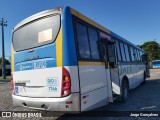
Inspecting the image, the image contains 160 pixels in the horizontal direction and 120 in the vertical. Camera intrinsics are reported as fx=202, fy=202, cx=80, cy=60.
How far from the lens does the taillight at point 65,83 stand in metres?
Answer: 4.70

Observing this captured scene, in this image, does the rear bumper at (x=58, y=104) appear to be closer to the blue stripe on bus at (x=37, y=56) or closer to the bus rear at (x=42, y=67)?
the bus rear at (x=42, y=67)

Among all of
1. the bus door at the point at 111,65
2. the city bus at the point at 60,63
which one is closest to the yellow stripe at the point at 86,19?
the city bus at the point at 60,63

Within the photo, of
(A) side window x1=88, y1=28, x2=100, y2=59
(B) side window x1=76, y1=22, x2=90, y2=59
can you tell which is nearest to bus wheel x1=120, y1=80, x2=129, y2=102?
(A) side window x1=88, y1=28, x2=100, y2=59

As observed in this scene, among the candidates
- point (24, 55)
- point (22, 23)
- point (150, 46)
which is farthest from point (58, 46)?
point (150, 46)

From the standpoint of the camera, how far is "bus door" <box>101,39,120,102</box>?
657 centimetres

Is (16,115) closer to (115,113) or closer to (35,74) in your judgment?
(35,74)

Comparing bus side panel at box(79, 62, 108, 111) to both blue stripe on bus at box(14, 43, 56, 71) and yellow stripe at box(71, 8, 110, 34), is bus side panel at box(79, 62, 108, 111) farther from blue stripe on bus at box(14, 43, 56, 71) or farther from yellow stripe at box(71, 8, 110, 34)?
yellow stripe at box(71, 8, 110, 34)

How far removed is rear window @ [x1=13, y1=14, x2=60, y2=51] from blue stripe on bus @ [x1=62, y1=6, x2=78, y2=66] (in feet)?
0.76

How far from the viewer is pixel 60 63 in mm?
4840

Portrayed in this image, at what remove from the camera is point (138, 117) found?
6.14 meters

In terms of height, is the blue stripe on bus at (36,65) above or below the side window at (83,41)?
A: below

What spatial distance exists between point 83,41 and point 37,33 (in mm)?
1298

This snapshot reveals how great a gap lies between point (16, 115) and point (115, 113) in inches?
133

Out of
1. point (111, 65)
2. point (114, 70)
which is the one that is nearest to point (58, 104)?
point (111, 65)
